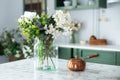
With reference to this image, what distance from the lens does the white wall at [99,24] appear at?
4059 millimetres

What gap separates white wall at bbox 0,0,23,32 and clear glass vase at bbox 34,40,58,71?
361cm

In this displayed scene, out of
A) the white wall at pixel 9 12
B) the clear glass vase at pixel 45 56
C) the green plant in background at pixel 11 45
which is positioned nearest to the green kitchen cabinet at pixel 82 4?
the green plant in background at pixel 11 45

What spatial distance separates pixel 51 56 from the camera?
1.94m

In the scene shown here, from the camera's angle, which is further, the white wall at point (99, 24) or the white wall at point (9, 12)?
the white wall at point (9, 12)

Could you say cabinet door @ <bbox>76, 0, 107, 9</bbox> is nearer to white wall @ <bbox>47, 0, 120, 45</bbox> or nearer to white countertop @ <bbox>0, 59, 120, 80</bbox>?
white wall @ <bbox>47, 0, 120, 45</bbox>

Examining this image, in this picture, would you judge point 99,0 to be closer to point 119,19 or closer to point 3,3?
point 119,19

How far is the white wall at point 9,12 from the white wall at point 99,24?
1.53m

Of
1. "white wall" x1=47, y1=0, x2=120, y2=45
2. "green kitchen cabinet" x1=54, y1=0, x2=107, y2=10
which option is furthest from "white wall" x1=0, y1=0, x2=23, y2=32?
"white wall" x1=47, y1=0, x2=120, y2=45

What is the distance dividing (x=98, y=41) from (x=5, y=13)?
2531 mm

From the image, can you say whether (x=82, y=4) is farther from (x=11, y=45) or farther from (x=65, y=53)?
(x=11, y=45)

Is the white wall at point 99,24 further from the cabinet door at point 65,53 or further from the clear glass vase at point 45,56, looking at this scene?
the clear glass vase at point 45,56

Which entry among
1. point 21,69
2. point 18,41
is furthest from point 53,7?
point 21,69

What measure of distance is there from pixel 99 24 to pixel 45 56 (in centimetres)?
249

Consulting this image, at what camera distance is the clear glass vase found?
1.93 m
